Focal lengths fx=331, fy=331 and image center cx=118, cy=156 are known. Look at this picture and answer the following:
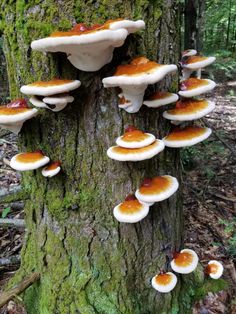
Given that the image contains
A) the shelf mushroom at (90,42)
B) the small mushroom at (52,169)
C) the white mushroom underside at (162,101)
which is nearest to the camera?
the shelf mushroom at (90,42)

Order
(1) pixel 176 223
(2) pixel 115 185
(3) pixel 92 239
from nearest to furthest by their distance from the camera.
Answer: (2) pixel 115 185
(3) pixel 92 239
(1) pixel 176 223

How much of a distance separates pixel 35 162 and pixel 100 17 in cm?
113

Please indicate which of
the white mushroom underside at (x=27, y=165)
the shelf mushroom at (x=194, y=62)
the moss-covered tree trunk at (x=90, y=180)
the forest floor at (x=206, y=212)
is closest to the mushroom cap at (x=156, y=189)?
the moss-covered tree trunk at (x=90, y=180)

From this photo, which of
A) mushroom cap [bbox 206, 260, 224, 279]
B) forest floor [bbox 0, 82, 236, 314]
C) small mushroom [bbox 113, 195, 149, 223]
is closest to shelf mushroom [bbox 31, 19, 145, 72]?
small mushroom [bbox 113, 195, 149, 223]

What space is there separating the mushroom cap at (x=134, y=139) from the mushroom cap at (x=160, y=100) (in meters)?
0.21

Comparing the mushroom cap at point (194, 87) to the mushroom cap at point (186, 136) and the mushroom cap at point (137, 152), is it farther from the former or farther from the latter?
the mushroom cap at point (137, 152)

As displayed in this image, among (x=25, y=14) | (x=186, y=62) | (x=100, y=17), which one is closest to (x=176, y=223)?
(x=186, y=62)

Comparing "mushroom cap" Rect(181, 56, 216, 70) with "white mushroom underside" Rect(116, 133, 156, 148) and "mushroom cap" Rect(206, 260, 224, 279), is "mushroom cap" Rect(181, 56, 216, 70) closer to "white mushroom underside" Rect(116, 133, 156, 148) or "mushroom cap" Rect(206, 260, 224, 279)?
"white mushroom underside" Rect(116, 133, 156, 148)

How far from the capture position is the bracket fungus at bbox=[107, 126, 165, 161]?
2.16m

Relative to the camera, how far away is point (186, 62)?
2.84m

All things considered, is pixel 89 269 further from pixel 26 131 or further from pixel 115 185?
pixel 26 131

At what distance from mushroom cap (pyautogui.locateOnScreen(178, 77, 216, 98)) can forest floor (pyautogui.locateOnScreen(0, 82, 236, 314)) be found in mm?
2065

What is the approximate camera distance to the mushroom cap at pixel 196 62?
2707 millimetres

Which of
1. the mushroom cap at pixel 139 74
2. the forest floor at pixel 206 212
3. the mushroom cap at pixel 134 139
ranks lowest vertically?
the forest floor at pixel 206 212
